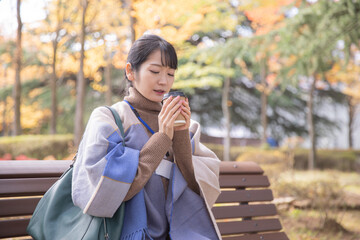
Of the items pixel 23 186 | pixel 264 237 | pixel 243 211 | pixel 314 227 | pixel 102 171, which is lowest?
pixel 314 227

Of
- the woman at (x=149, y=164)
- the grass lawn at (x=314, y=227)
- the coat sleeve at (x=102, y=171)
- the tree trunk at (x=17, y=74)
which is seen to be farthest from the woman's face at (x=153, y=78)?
the tree trunk at (x=17, y=74)

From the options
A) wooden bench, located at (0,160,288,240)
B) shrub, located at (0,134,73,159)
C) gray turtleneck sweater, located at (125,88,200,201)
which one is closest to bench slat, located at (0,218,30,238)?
wooden bench, located at (0,160,288,240)

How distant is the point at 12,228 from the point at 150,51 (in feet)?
3.79

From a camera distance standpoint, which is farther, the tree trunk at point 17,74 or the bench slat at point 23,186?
the tree trunk at point 17,74

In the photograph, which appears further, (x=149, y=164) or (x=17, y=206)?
(x=17, y=206)

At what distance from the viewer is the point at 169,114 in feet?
5.29

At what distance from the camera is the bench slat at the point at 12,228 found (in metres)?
1.84

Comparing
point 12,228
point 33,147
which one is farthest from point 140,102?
point 33,147

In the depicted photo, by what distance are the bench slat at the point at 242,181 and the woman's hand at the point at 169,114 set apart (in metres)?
1.04

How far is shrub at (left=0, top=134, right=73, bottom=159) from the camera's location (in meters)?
10.1

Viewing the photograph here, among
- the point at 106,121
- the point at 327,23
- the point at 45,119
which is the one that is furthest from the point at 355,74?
the point at 106,121

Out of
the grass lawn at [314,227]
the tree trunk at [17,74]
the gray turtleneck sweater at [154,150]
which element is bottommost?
the grass lawn at [314,227]

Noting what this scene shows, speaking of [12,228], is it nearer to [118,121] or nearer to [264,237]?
[118,121]

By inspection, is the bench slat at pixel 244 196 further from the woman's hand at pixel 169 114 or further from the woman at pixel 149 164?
the woman's hand at pixel 169 114
